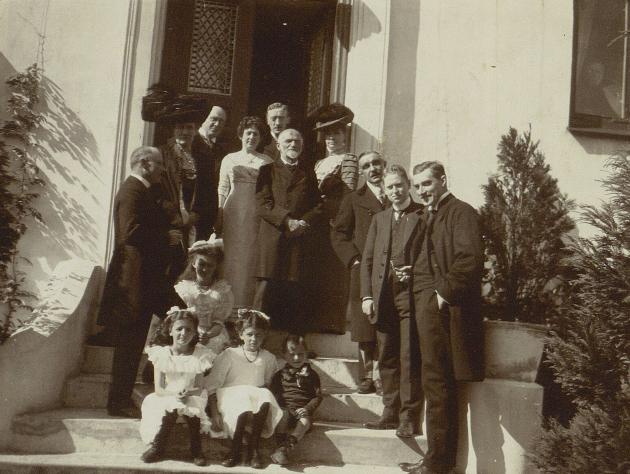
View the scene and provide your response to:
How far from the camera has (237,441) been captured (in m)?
4.87

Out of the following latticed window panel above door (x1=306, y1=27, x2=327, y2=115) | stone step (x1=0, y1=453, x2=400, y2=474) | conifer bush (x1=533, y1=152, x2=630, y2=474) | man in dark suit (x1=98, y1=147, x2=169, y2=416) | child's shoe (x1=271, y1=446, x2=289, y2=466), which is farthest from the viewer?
latticed window panel above door (x1=306, y1=27, x2=327, y2=115)

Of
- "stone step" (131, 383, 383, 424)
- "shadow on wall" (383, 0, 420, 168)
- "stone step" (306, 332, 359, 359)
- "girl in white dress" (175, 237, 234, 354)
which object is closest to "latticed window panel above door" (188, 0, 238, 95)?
"shadow on wall" (383, 0, 420, 168)

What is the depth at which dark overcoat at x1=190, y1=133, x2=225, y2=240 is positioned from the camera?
6.21 metres

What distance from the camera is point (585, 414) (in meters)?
4.48

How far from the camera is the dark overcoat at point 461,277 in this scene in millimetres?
4855

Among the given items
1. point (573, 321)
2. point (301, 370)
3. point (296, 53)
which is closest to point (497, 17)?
point (296, 53)

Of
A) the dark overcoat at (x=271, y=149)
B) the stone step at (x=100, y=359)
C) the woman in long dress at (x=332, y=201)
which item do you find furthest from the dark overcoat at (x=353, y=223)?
the stone step at (x=100, y=359)

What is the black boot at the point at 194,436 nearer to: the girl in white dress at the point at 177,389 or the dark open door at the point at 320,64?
the girl in white dress at the point at 177,389

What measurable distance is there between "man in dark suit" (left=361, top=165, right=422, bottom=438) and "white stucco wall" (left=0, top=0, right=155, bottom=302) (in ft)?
9.28

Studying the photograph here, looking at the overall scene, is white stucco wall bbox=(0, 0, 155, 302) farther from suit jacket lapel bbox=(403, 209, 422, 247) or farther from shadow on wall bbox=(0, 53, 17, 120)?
suit jacket lapel bbox=(403, 209, 422, 247)

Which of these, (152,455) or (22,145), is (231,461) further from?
(22,145)

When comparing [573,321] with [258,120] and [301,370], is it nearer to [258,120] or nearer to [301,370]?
[301,370]

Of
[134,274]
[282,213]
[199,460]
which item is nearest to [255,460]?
[199,460]

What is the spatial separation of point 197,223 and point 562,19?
4.30 m
